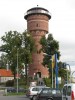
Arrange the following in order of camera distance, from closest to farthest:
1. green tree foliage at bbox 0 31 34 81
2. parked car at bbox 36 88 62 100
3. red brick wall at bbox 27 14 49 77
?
parked car at bbox 36 88 62 100 → green tree foliage at bbox 0 31 34 81 → red brick wall at bbox 27 14 49 77

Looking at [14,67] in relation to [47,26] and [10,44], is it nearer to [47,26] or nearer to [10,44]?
[10,44]

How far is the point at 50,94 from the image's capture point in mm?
28078

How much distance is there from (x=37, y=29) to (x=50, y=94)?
249ft

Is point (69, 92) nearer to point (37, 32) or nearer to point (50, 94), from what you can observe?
point (50, 94)

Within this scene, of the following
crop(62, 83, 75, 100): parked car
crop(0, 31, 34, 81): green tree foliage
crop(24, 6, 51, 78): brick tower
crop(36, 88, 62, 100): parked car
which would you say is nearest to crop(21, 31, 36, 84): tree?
Answer: crop(0, 31, 34, 81): green tree foliage

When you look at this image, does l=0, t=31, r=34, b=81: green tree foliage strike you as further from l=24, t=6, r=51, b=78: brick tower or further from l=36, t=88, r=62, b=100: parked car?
l=36, t=88, r=62, b=100: parked car

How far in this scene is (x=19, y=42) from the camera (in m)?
86.2

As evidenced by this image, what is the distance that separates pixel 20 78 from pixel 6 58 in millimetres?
8326

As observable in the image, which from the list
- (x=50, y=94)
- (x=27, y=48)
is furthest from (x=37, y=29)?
(x=50, y=94)

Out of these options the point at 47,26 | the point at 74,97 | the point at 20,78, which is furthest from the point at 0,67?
the point at 74,97

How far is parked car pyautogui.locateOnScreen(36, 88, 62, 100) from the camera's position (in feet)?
90.8

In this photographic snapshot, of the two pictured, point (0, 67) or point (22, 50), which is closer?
point (22, 50)

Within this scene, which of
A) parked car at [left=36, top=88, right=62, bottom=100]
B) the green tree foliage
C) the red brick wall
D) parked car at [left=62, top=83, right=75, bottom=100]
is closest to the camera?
parked car at [left=62, top=83, right=75, bottom=100]

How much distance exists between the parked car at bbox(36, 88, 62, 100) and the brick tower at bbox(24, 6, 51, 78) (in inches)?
2797
